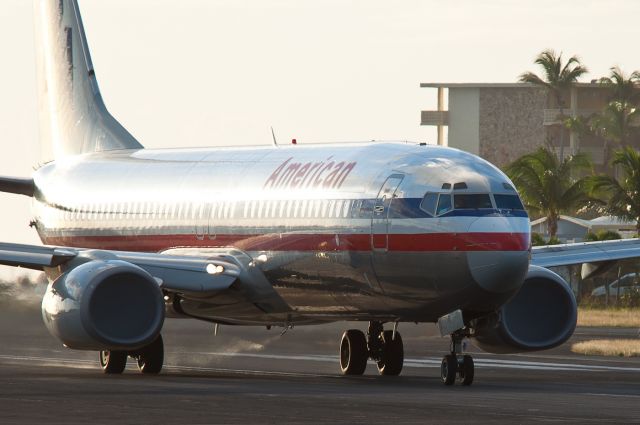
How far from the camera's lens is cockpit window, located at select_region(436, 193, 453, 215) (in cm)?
2867

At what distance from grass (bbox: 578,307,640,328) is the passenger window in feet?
112

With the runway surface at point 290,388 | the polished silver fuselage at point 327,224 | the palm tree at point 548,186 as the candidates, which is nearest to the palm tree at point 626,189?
the palm tree at point 548,186

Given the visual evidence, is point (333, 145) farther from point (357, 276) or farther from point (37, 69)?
point (37, 69)

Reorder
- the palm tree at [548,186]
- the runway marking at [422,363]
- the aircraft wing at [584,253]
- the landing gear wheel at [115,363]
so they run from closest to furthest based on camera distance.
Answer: the landing gear wheel at [115,363]
the aircraft wing at [584,253]
the runway marking at [422,363]
the palm tree at [548,186]

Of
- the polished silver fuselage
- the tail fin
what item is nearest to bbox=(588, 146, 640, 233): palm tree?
the tail fin

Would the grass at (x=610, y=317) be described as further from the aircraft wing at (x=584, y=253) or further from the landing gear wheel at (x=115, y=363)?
the landing gear wheel at (x=115, y=363)

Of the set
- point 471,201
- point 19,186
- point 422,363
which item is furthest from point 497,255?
point 19,186

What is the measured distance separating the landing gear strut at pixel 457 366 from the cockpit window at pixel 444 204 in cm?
221

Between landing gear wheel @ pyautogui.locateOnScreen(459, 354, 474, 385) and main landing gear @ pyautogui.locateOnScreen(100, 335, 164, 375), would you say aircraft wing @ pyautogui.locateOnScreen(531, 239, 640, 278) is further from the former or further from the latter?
main landing gear @ pyautogui.locateOnScreen(100, 335, 164, 375)

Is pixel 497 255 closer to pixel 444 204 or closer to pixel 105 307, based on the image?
pixel 444 204

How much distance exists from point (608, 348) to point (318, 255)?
49.7 ft

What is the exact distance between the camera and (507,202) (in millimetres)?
28891

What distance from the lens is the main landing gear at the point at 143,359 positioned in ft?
110

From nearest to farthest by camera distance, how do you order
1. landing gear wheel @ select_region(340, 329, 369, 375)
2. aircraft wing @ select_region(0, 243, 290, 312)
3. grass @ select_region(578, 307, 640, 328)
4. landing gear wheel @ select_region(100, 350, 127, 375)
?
1. aircraft wing @ select_region(0, 243, 290, 312)
2. landing gear wheel @ select_region(100, 350, 127, 375)
3. landing gear wheel @ select_region(340, 329, 369, 375)
4. grass @ select_region(578, 307, 640, 328)
